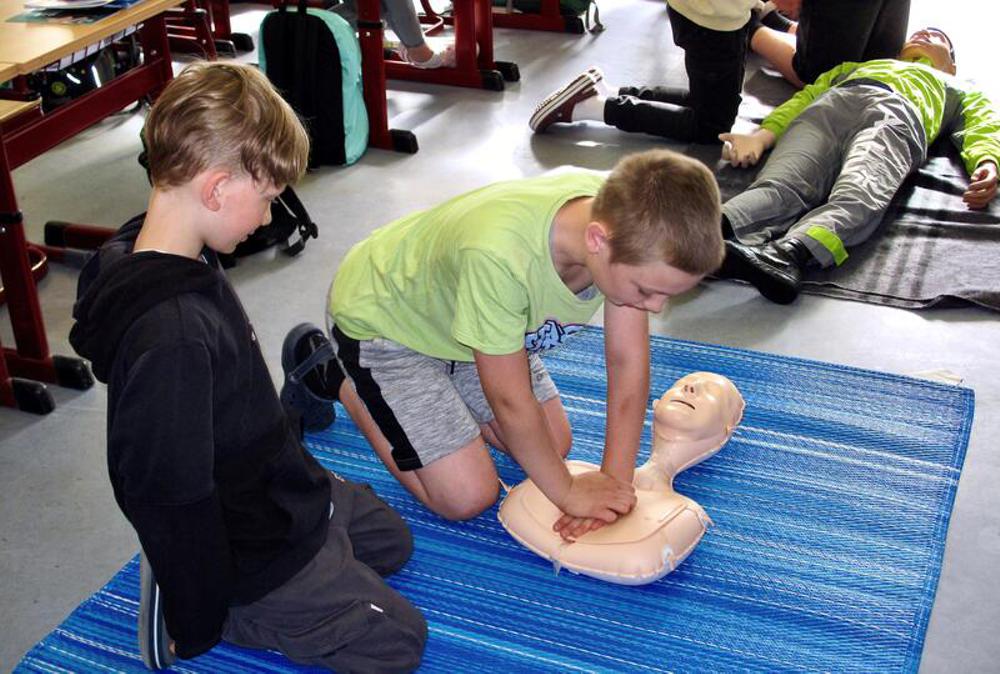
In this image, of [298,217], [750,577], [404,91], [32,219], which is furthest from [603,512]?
[404,91]

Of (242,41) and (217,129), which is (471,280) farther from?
(242,41)

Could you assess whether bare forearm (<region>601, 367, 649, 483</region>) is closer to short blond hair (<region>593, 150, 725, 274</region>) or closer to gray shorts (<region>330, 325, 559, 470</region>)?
gray shorts (<region>330, 325, 559, 470</region>)

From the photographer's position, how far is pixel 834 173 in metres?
3.03

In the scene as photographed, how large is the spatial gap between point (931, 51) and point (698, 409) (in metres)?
1.94

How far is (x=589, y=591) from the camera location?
177 centimetres

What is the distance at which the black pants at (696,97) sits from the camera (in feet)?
10.8

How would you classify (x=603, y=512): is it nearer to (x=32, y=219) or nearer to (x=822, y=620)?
(x=822, y=620)

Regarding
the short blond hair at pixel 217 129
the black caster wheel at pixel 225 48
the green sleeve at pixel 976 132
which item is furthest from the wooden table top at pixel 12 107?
the green sleeve at pixel 976 132

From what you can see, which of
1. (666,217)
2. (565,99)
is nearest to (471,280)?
(666,217)

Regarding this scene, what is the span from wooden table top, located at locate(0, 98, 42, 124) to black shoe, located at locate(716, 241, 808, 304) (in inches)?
59.9

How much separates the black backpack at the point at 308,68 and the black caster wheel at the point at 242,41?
1.09 metres

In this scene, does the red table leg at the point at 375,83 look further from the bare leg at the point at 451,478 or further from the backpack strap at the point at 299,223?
the bare leg at the point at 451,478

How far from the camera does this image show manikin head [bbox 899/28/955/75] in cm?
336

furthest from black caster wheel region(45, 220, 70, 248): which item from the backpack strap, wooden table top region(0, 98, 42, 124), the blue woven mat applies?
the blue woven mat
